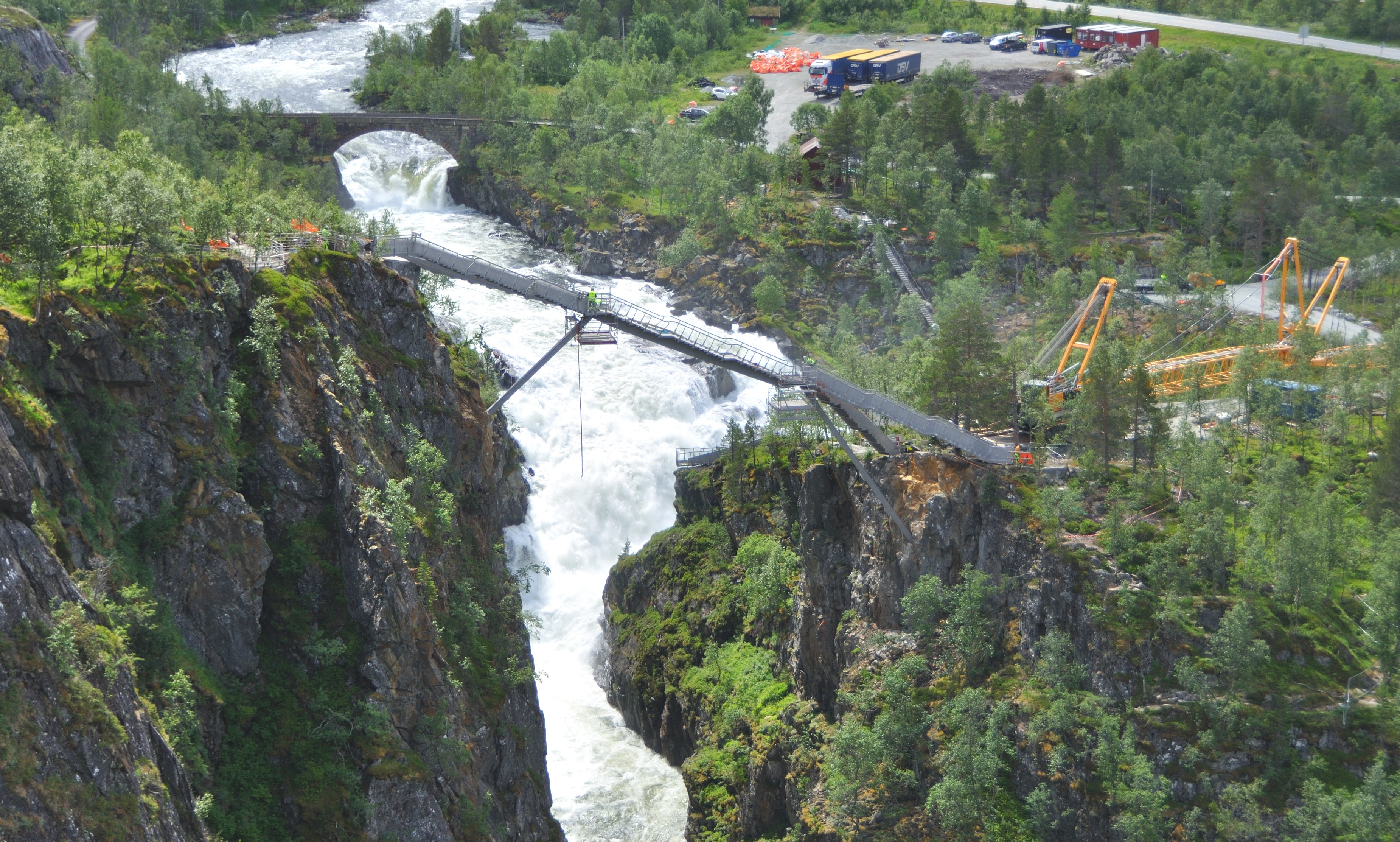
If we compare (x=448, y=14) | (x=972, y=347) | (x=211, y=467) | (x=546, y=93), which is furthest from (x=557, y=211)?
(x=211, y=467)

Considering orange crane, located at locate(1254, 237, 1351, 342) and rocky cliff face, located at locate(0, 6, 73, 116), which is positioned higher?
rocky cliff face, located at locate(0, 6, 73, 116)

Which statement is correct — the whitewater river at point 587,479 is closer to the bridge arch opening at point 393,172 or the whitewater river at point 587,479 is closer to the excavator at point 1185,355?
the bridge arch opening at point 393,172

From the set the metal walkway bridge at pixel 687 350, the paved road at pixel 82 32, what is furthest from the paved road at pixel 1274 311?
the paved road at pixel 82 32

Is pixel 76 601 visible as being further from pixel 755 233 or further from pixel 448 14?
pixel 448 14

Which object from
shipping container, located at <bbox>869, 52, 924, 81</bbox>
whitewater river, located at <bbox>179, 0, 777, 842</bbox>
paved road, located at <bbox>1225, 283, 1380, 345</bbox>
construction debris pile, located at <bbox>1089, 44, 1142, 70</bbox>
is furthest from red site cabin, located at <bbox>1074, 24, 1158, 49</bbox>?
whitewater river, located at <bbox>179, 0, 777, 842</bbox>

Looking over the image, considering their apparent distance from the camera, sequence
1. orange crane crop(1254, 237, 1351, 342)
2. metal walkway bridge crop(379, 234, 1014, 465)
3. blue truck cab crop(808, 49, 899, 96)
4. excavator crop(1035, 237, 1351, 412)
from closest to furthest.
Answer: metal walkway bridge crop(379, 234, 1014, 465) < excavator crop(1035, 237, 1351, 412) < orange crane crop(1254, 237, 1351, 342) < blue truck cab crop(808, 49, 899, 96)

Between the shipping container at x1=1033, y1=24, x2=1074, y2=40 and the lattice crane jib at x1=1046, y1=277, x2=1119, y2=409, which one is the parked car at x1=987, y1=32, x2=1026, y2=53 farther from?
the lattice crane jib at x1=1046, y1=277, x2=1119, y2=409

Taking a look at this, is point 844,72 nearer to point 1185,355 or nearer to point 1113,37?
point 1113,37
